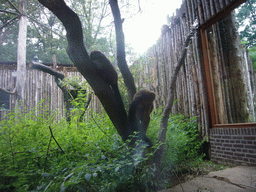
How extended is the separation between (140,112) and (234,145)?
2007mm

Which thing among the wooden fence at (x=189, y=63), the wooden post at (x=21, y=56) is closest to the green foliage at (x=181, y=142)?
the wooden fence at (x=189, y=63)

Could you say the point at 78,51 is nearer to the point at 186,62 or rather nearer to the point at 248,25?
the point at 186,62

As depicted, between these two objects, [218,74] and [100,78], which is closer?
[100,78]

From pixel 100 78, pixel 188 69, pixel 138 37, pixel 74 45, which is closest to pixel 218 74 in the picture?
pixel 188 69

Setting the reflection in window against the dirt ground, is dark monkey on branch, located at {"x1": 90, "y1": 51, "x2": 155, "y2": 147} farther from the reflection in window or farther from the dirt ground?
the reflection in window

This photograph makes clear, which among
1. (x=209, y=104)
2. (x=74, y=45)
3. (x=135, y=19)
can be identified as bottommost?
(x=209, y=104)

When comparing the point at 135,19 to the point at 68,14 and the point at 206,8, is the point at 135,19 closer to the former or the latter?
the point at 206,8

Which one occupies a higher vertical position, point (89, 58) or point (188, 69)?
point (188, 69)

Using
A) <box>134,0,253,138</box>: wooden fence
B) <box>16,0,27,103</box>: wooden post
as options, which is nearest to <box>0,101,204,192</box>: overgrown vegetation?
<box>134,0,253,138</box>: wooden fence

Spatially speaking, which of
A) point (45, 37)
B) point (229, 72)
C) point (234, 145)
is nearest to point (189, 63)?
point (229, 72)

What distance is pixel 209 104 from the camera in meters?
3.69

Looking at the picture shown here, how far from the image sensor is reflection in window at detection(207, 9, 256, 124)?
3703 mm

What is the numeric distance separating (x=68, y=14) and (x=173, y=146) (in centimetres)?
205

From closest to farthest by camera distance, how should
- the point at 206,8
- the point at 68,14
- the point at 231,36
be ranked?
the point at 68,14
the point at 206,8
the point at 231,36
